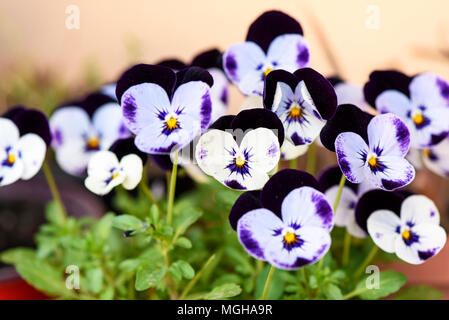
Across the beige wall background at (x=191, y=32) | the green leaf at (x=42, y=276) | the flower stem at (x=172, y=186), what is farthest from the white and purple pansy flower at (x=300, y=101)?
the beige wall background at (x=191, y=32)

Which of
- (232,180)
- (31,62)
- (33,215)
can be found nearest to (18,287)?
(33,215)

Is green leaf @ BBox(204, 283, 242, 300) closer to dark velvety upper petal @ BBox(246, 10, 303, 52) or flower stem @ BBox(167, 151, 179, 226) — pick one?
flower stem @ BBox(167, 151, 179, 226)

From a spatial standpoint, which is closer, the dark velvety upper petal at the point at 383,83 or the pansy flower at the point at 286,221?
the pansy flower at the point at 286,221

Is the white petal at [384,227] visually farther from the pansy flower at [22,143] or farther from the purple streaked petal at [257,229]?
the pansy flower at [22,143]

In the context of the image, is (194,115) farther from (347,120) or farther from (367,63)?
(367,63)

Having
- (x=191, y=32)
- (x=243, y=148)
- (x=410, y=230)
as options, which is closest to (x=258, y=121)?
(x=243, y=148)

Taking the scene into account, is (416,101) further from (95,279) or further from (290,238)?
(95,279)
